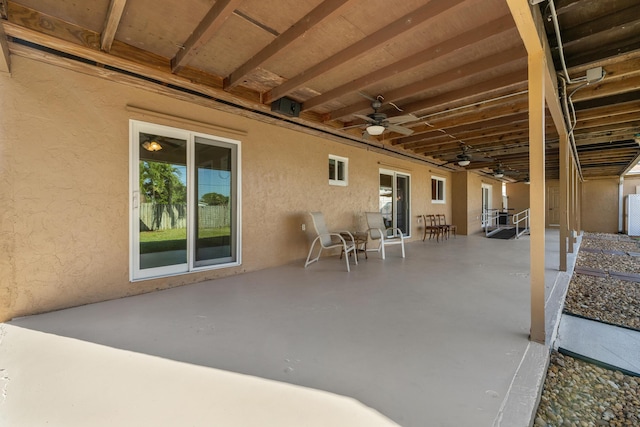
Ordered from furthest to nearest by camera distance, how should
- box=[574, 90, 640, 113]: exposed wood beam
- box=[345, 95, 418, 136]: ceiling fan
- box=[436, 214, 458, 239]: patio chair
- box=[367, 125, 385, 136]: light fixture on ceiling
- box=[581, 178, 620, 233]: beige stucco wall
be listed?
box=[581, 178, 620, 233]: beige stucco wall → box=[436, 214, 458, 239]: patio chair → box=[367, 125, 385, 136]: light fixture on ceiling → box=[345, 95, 418, 136]: ceiling fan → box=[574, 90, 640, 113]: exposed wood beam

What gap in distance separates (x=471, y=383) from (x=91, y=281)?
3608 mm

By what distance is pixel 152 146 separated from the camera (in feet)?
11.2

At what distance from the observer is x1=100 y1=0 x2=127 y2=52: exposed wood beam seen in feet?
7.31

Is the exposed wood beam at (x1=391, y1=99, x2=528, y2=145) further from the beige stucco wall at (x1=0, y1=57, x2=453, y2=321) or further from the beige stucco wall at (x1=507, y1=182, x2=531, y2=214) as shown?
the beige stucco wall at (x1=507, y1=182, x2=531, y2=214)

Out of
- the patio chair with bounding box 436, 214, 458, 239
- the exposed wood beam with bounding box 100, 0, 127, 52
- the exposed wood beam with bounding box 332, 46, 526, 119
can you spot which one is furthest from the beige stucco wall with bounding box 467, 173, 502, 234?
the exposed wood beam with bounding box 100, 0, 127, 52

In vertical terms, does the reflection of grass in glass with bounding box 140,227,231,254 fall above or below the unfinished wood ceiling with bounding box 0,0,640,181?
below

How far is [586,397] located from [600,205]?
16.8 metres

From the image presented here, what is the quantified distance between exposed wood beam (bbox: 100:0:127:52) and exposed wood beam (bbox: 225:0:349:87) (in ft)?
3.99

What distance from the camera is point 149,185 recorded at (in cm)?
339

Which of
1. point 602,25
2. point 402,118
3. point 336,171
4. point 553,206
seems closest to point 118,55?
point 402,118

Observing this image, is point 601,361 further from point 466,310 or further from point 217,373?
point 217,373

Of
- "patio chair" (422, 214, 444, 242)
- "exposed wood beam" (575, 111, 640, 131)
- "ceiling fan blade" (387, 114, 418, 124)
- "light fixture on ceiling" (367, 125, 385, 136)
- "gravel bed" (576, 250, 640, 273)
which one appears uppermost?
"exposed wood beam" (575, 111, 640, 131)

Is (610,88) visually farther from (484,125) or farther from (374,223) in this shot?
(374,223)

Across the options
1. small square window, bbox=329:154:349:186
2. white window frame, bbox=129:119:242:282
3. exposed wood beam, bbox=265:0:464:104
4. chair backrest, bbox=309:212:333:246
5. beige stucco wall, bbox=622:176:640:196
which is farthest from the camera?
beige stucco wall, bbox=622:176:640:196
